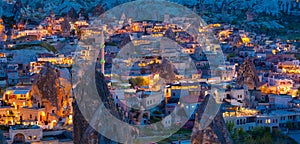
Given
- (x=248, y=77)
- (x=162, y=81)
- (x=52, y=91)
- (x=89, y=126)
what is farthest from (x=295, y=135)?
(x=89, y=126)

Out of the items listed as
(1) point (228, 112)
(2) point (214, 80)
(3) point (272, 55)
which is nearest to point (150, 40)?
(3) point (272, 55)

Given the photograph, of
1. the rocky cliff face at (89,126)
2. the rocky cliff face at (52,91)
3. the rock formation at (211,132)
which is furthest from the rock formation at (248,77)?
the rock formation at (211,132)

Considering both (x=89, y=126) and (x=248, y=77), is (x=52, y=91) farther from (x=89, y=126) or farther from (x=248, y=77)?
(x=248, y=77)

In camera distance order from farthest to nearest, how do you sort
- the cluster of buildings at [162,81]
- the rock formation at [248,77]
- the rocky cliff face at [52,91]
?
the rock formation at [248,77] → the rocky cliff face at [52,91] → the cluster of buildings at [162,81]

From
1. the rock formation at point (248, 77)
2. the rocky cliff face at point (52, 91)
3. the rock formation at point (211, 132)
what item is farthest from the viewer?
the rock formation at point (248, 77)

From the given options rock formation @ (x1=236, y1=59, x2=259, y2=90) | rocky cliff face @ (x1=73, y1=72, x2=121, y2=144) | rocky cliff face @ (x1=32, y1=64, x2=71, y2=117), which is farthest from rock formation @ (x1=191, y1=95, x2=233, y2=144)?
rock formation @ (x1=236, y1=59, x2=259, y2=90)

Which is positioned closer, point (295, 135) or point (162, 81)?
point (295, 135)

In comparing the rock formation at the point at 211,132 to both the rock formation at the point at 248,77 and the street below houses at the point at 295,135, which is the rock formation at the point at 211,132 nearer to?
the street below houses at the point at 295,135
